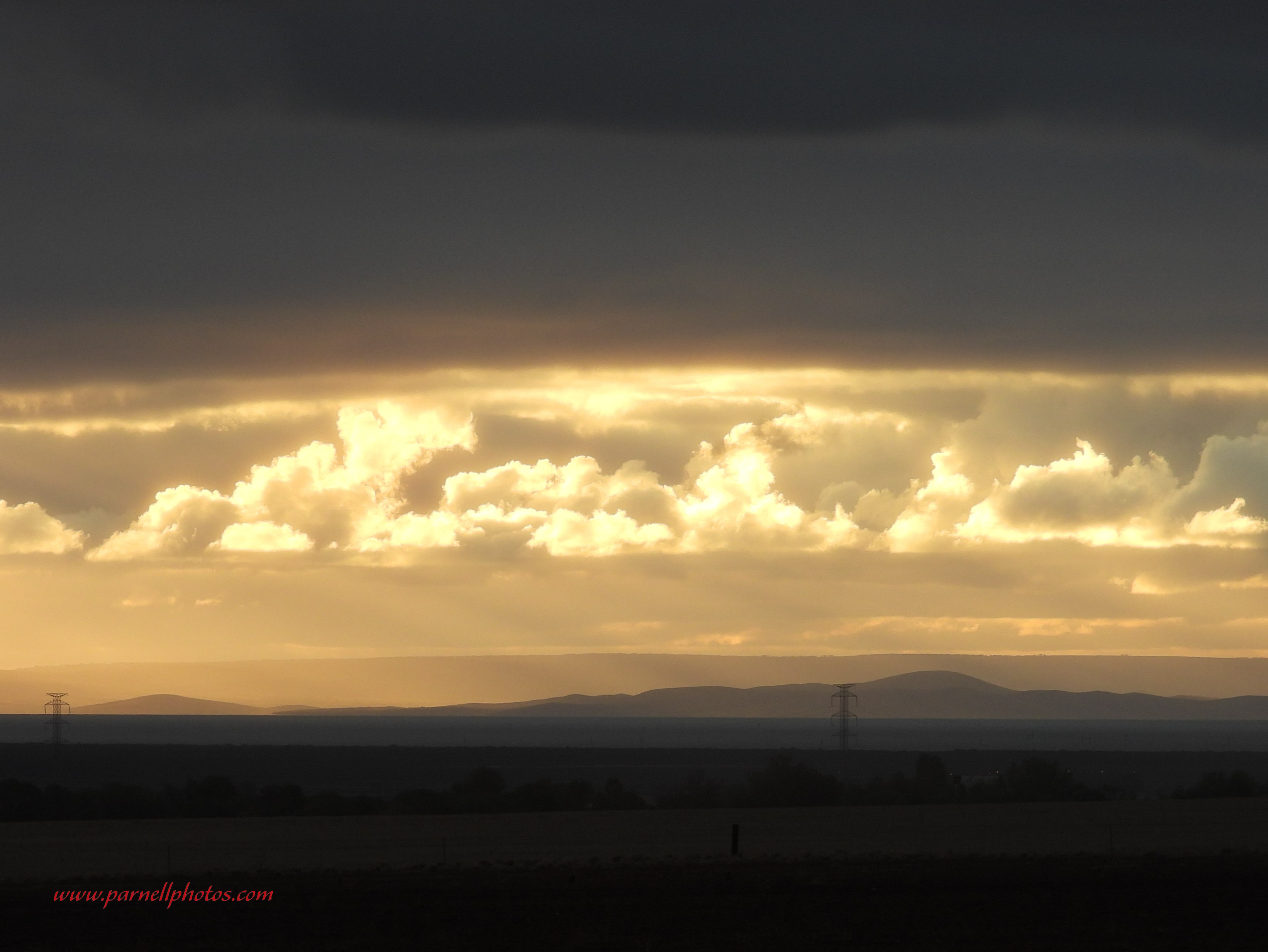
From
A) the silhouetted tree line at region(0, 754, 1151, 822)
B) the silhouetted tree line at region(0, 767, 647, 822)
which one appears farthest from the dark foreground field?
the silhouetted tree line at region(0, 767, 647, 822)

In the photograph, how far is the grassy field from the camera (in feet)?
193

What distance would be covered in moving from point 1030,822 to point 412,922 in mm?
41846

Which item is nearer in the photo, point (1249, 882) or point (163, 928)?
point (163, 928)

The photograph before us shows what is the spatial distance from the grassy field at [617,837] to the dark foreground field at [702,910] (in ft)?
19.9

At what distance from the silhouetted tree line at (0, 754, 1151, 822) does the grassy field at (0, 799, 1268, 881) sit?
11.2m

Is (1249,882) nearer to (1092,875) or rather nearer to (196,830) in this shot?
(1092,875)

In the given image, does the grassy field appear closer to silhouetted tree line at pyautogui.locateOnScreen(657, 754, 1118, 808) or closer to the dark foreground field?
the dark foreground field

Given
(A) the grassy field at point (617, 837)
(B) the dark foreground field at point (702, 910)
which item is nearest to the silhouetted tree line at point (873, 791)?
(A) the grassy field at point (617, 837)

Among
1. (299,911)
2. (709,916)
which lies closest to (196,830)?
(299,911)

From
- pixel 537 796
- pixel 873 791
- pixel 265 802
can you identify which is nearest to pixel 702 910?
pixel 537 796

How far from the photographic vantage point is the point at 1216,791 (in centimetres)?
10694

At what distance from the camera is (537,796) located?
321ft

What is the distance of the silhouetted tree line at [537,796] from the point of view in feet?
311

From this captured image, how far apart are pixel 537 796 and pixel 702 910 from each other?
56972 mm
